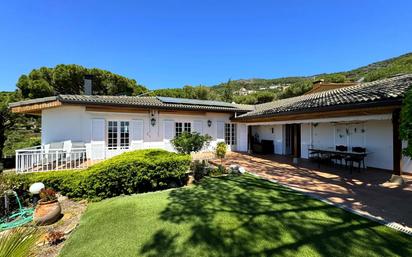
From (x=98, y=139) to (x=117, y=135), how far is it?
1068mm

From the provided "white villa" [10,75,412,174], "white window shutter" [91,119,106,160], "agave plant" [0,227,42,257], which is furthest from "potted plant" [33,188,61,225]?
"white window shutter" [91,119,106,160]

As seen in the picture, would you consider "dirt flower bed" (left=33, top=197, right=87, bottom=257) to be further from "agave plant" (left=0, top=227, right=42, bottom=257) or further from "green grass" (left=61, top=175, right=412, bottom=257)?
"agave plant" (left=0, top=227, right=42, bottom=257)

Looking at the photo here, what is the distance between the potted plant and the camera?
5.47 metres

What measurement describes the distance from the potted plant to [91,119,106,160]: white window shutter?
5.69 meters

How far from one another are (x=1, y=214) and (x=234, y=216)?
7103 mm

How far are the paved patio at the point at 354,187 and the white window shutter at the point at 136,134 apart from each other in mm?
7002

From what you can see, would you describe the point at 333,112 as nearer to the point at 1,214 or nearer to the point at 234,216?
the point at 234,216

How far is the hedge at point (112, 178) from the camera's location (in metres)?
6.85

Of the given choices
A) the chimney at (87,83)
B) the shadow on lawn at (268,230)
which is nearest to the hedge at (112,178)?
the shadow on lawn at (268,230)

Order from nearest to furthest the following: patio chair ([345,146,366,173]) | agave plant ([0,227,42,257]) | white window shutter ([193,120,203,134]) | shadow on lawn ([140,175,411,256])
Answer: agave plant ([0,227,42,257]) < shadow on lawn ([140,175,411,256]) < patio chair ([345,146,366,173]) < white window shutter ([193,120,203,134])

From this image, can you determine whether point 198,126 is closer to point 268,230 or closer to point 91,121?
point 91,121

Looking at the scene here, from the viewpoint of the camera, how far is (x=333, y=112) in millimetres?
8828

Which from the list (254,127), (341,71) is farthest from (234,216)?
(341,71)

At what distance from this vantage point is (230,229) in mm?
4234
